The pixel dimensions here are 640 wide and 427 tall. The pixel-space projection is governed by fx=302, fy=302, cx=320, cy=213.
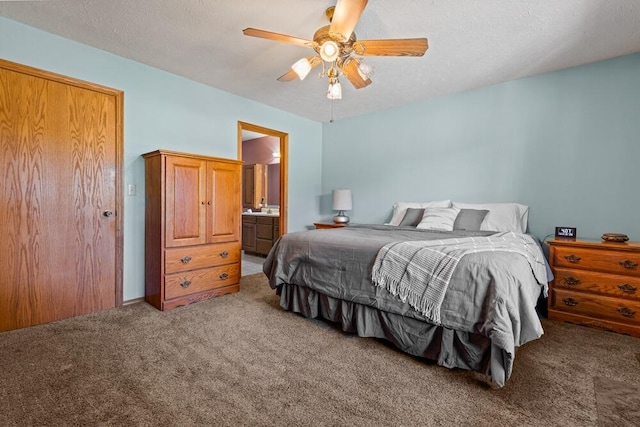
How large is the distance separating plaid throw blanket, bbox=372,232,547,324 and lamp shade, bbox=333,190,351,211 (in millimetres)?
2299

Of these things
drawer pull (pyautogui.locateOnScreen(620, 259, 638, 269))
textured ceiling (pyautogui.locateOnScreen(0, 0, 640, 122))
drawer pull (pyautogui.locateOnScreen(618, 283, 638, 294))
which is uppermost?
textured ceiling (pyautogui.locateOnScreen(0, 0, 640, 122))

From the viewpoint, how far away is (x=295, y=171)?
15.2 feet

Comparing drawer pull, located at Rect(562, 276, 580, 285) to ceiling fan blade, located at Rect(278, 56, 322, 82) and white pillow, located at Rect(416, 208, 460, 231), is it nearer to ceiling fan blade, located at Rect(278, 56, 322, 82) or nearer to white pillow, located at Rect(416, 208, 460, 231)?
white pillow, located at Rect(416, 208, 460, 231)

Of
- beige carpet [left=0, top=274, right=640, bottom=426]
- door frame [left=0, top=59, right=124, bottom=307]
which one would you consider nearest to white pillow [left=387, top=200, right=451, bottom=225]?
beige carpet [left=0, top=274, right=640, bottom=426]

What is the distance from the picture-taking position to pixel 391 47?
1983 millimetres

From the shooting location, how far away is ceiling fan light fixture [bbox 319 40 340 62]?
1954 mm

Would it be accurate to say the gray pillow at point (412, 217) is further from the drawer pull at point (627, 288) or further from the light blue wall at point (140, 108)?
the light blue wall at point (140, 108)

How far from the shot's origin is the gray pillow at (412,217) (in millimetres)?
3490

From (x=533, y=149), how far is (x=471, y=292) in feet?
7.55

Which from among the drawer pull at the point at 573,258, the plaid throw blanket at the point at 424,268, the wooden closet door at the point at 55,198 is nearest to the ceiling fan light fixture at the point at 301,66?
the plaid throw blanket at the point at 424,268

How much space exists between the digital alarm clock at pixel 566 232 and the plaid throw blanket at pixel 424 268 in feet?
3.04

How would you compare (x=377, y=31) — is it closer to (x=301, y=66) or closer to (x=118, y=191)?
(x=301, y=66)

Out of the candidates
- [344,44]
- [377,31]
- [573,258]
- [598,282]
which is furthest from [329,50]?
[598,282]

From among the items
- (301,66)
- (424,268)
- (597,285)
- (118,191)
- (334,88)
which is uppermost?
(301,66)
